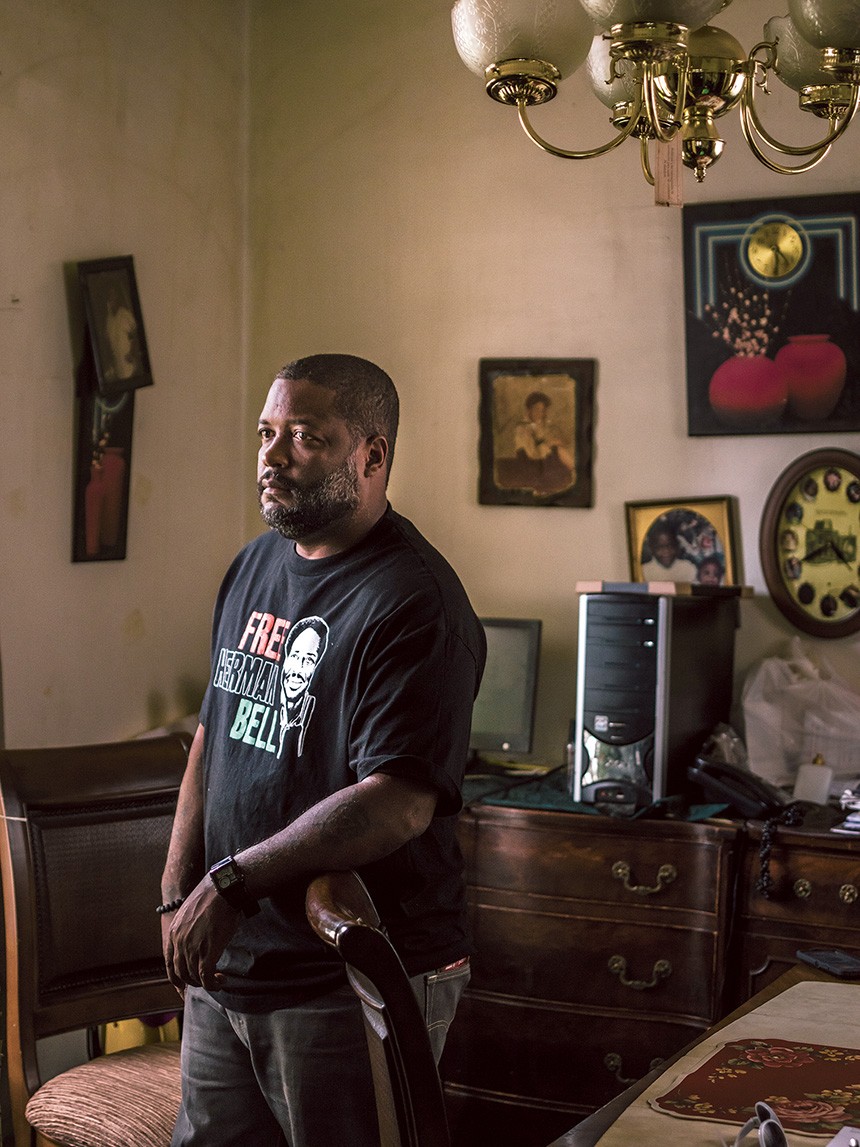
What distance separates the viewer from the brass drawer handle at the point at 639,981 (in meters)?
2.78

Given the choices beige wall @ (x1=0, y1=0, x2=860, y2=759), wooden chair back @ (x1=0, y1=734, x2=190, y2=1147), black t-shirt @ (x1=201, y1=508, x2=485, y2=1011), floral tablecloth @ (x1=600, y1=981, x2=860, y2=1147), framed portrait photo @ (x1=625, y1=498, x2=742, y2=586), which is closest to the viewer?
floral tablecloth @ (x1=600, y1=981, x2=860, y2=1147)

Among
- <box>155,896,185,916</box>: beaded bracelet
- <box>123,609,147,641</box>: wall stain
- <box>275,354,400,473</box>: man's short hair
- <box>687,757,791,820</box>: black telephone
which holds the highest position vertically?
<box>275,354,400,473</box>: man's short hair

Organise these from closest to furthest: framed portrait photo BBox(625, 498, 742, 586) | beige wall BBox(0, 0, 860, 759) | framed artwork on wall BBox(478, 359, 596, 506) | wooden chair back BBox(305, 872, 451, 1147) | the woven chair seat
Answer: wooden chair back BBox(305, 872, 451, 1147) < the woven chair seat < beige wall BBox(0, 0, 860, 759) < framed portrait photo BBox(625, 498, 742, 586) < framed artwork on wall BBox(478, 359, 596, 506)

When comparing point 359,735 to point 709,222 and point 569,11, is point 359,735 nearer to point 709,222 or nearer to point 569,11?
point 569,11

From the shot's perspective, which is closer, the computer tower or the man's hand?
the man's hand

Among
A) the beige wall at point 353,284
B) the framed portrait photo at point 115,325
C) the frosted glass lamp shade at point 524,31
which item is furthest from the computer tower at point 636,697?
the frosted glass lamp shade at point 524,31

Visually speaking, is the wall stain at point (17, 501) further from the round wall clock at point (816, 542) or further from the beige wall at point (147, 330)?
the round wall clock at point (816, 542)

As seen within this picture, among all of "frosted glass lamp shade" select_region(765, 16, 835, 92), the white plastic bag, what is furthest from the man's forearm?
the white plastic bag

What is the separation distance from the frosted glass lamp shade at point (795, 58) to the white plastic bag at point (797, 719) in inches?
64.6

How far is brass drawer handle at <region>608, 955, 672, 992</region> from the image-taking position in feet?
9.13

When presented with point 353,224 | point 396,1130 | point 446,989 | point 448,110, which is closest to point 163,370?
point 353,224

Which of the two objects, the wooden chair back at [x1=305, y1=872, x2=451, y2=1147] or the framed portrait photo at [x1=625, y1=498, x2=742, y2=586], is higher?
the framed portrait photo at [x1=625, y1=498, x2=742, y2=586]

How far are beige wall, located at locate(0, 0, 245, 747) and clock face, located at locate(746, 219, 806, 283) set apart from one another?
1.45 metres

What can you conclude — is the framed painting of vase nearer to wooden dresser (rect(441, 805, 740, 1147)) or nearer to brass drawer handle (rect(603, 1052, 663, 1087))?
wooden dresser (rect(441, 805, 740, 1147))
